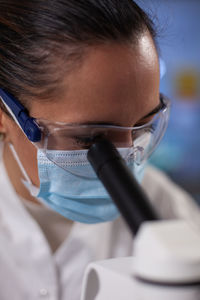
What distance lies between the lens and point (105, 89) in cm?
78

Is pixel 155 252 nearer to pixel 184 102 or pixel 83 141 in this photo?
pixel 83 141

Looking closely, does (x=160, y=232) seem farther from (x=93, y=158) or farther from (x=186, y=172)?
(x=186, y=172)

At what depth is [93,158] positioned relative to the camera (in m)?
0.71

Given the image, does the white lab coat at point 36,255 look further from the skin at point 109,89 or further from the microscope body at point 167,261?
the microscope body at point 167,261

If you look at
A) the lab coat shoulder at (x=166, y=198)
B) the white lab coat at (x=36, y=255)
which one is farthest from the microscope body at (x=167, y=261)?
the lab coat shoulder at (x=166, y=198)

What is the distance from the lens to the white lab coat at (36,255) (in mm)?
1074

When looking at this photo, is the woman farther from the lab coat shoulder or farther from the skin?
the lab coat shoulder

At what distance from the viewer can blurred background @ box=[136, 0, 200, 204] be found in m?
2.33

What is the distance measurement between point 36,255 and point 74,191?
0.91 ft

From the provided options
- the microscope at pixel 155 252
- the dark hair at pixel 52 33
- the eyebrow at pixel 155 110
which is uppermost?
the dark hair at pixel 52 33

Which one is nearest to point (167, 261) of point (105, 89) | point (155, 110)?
point (105, 89)

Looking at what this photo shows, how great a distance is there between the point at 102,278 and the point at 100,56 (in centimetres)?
42

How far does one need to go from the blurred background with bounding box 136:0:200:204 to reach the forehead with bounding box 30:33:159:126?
1.48m

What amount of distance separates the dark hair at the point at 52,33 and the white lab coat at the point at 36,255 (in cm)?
39
